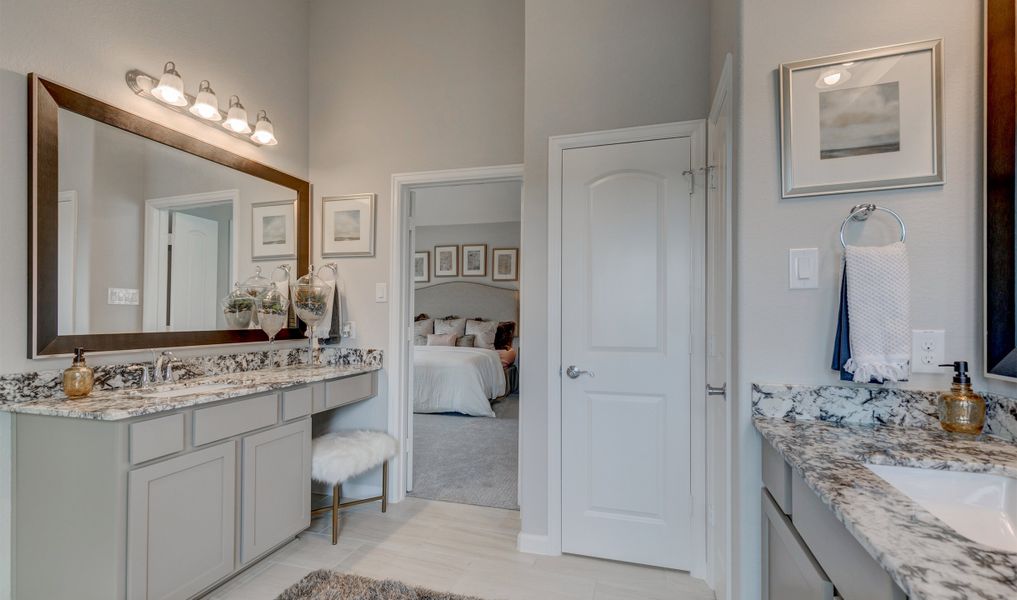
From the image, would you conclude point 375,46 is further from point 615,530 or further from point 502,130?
point 615,530

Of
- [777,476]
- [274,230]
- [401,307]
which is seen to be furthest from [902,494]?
[274,230]

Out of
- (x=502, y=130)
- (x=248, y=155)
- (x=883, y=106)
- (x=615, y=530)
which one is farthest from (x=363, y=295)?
(x=883, y=106)

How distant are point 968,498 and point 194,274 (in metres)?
2.90

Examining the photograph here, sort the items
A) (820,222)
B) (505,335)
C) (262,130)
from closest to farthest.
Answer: (820,222) < (262,130) < (505,335)

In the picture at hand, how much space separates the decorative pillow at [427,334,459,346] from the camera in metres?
6.49

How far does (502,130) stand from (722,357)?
6.03 feet

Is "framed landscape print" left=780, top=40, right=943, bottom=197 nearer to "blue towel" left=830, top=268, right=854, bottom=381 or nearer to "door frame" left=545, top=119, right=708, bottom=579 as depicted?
"blue towel" left=830, top=268, right=854, bottom=381

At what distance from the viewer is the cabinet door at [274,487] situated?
1.99m

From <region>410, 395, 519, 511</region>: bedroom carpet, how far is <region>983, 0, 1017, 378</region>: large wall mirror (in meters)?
2.33

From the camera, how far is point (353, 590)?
1896 mm

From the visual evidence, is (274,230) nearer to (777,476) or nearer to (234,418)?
(234,418)

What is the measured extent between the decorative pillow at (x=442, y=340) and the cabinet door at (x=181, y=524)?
4574mm

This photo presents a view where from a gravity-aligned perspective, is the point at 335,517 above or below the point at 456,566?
above

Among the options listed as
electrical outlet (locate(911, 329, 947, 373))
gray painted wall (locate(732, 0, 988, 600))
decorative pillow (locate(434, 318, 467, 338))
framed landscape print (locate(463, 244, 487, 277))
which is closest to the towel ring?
gray painted wall (locate(732, 0, 988, 600))
